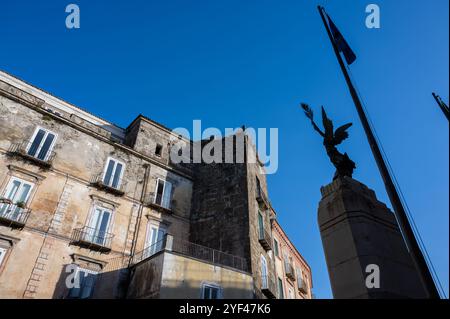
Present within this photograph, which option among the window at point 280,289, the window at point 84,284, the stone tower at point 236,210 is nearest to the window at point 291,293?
the window at point 280,289

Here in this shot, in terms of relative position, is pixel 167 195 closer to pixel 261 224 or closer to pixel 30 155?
pixel 261 224

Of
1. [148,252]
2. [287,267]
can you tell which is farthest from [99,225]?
[287,267]

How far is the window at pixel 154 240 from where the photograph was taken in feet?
64.6

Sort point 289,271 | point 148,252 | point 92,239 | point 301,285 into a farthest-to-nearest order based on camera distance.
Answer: point 301,285, point 289,271, point 148,252, point 92,239

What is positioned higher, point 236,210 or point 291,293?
point 236,210

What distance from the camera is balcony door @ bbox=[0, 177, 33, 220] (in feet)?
53.0

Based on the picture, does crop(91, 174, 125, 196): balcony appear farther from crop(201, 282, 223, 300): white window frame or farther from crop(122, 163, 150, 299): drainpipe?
crop(201, 282, 223, 300): white window frame

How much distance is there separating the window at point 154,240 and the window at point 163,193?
194cm

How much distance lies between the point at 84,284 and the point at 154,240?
16.7 feet

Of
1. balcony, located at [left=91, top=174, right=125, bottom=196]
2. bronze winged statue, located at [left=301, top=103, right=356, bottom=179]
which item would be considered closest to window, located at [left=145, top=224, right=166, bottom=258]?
balcony, located at [left=91, top=174, right=125, bottom=196]

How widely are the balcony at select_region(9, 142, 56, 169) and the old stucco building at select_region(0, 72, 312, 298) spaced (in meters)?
0.06

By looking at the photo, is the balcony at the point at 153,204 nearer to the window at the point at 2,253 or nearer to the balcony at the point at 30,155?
Answer: the balcony at the point at 30,155

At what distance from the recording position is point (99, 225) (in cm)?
1897
